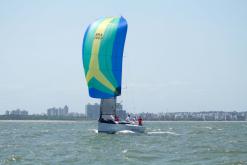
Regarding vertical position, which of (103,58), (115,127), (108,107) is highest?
(103,58)

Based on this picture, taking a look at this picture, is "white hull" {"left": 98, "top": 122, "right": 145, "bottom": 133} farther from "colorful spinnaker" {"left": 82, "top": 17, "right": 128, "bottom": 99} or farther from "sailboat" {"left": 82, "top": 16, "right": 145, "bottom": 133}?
"colorful spinnaker" {"left": 82, "top": 17, "right": 128, "bottom": 99}

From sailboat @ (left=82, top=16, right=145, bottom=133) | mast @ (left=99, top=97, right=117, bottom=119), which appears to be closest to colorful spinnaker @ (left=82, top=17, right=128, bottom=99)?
sailboat @ (left=82, top=16, right=145, bottom=133)

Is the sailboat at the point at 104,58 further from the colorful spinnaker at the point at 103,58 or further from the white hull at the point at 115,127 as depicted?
the white hull at the point at 115,127

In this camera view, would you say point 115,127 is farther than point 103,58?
No

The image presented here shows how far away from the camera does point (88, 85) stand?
46250 millimetres

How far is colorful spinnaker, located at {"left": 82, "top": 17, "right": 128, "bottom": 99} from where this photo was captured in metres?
45.8

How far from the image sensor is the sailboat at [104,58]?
4581cm

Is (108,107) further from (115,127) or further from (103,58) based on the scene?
(103,58)

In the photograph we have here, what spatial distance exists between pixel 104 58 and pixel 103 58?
0.09 m

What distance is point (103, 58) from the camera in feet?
150

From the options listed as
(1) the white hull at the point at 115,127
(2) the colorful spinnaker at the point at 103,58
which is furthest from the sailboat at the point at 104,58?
(1) the white hull at the point at 115,127

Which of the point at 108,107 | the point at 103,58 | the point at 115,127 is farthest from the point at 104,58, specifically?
the point at 115,127

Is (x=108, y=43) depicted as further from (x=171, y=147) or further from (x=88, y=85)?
(x=171, y=147)

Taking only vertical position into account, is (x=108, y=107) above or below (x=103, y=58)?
below
